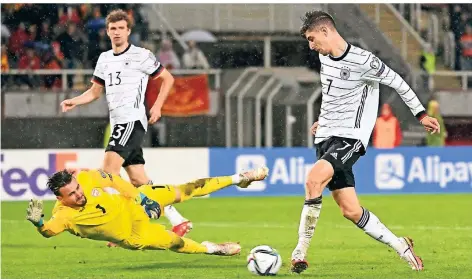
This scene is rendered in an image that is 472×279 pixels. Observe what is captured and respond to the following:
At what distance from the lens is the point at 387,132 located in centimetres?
2011

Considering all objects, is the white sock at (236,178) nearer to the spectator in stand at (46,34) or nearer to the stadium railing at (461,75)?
the spectator in stand at (46,34)

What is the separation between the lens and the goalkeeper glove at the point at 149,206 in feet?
29.4

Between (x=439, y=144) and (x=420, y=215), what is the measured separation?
575cm

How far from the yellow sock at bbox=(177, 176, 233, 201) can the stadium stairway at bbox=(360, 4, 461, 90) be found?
41.3 feet

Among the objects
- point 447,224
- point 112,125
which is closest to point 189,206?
point 447,224

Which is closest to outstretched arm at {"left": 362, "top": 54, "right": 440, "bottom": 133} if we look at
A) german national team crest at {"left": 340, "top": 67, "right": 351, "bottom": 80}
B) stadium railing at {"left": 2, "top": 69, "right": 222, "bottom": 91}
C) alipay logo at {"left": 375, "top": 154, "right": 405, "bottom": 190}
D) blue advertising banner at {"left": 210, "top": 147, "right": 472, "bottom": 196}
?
german national team crest at {"left": 340, "top": 67, "right": 351, "bottom": 80}

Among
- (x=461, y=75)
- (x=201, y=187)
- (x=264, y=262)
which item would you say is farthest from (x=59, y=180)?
(x=461, y=75)

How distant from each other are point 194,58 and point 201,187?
11.7 m

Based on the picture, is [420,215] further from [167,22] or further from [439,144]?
[167,22]

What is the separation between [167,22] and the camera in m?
21.4

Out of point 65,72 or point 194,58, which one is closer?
point 65,72

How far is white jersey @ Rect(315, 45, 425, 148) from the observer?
8.91m

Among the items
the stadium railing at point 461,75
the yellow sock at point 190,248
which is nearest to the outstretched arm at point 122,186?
the yellow sock at point 190,248

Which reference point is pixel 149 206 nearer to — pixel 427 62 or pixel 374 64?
pixel 374 64
